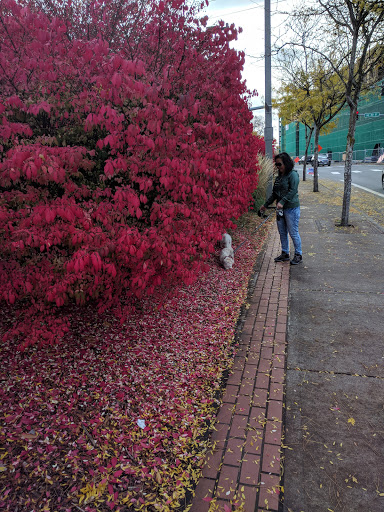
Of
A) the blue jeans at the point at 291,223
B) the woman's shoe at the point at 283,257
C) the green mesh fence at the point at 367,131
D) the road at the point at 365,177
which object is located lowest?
the road at the point at 365,177

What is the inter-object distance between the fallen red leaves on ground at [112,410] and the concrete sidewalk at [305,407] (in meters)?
0.22

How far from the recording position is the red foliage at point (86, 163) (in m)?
2.77

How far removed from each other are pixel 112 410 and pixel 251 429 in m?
1.12

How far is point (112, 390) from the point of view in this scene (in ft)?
10.6

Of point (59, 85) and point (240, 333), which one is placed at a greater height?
point (59, 85)

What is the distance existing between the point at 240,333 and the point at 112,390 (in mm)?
1747

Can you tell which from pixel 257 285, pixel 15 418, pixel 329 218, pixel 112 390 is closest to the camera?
pixel 15 418

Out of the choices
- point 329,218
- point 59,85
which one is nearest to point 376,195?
point 329,218

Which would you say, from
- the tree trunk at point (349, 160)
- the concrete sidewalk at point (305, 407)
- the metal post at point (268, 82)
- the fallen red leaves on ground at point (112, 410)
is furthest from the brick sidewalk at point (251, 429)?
the metal post at point (268, 82)

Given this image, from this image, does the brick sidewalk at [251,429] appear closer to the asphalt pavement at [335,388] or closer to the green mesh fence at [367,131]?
the asphalt pavement at [335,388]

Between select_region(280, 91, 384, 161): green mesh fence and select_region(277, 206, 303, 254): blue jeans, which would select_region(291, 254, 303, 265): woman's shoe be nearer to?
select_region(277, 206, 303, 254): blue jeans

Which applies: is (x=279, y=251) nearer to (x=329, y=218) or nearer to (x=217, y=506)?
(x=329, y=218)

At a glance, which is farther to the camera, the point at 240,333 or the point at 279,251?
the point at 279,251

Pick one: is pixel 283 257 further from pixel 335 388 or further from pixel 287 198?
pixel 335 388
